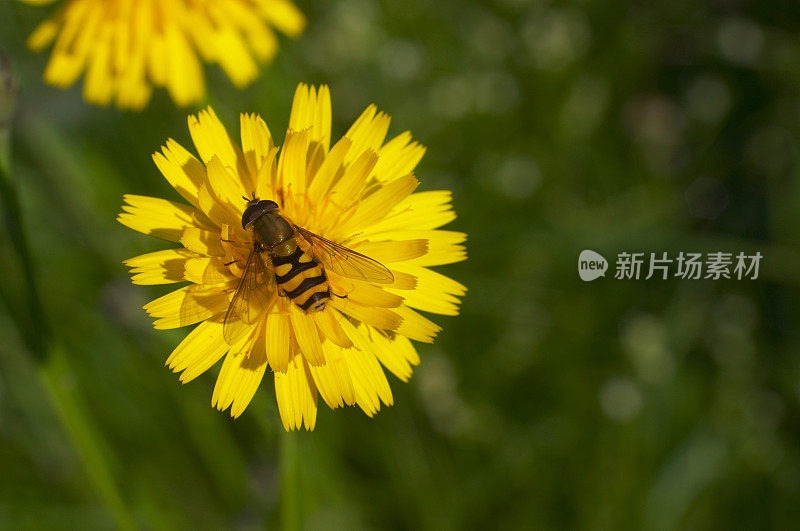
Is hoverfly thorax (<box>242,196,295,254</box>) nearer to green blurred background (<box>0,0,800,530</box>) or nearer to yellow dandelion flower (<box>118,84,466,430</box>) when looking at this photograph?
yellow dandelion flower (<box>118,84,466,430</box>)

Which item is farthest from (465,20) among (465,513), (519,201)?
(465,513)

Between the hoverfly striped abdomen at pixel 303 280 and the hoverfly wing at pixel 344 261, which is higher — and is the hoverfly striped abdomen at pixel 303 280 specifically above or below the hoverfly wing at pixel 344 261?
below

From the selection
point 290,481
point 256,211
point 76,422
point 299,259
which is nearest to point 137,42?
point 256,211

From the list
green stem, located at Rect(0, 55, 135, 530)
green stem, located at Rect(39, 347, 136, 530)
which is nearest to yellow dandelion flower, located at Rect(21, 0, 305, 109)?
green stem, located at Rect(0, 55, 135, 530)

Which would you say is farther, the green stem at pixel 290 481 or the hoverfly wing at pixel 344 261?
the hoverfly wing at pixel 344 261

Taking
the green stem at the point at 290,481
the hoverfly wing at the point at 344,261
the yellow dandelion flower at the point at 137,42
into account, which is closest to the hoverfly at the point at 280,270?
the hoverfly wing at the point at 344,261

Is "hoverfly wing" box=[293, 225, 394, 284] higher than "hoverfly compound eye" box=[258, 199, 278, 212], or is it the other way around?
"hoverfly compound eye" box=[258, 199, 278, 212]

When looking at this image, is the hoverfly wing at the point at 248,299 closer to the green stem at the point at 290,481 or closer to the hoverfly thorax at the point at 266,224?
the hoverfly thorax at the point at 266,224

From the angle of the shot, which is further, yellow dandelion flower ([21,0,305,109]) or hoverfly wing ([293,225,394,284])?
yellow dandelion flower ([21,0,305,109])
